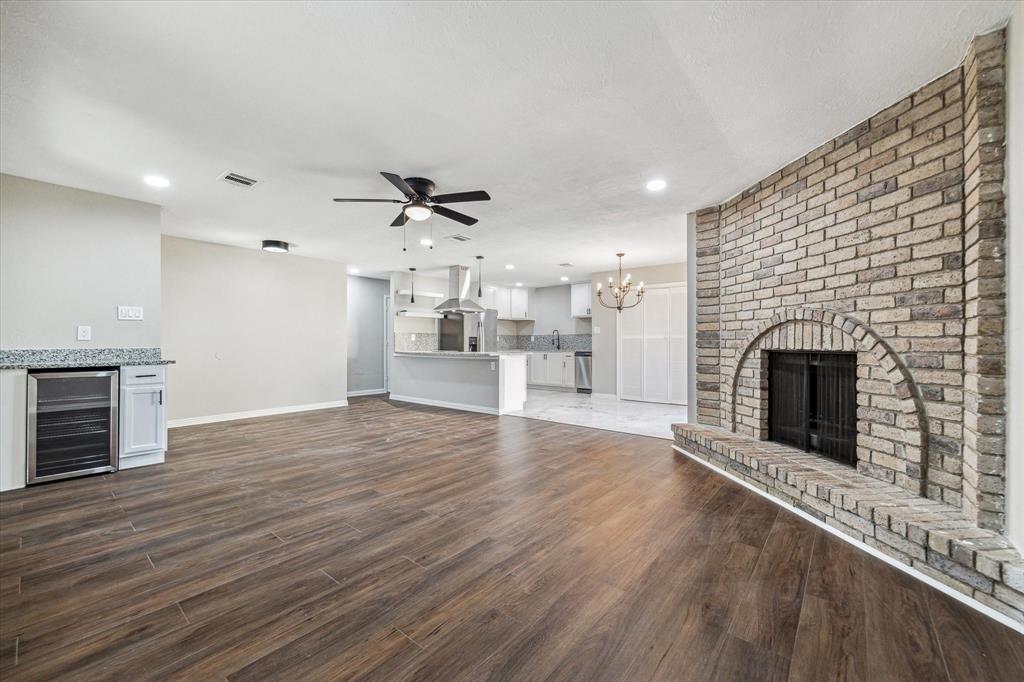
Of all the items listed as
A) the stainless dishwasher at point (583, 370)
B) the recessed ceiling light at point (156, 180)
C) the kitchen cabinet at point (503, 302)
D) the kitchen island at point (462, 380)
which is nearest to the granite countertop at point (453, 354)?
the kitchen island at point (462, 380)

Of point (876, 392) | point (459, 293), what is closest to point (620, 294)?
point (459, 293)

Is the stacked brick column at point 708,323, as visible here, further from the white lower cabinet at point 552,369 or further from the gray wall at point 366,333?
the gray wall at point 366,333

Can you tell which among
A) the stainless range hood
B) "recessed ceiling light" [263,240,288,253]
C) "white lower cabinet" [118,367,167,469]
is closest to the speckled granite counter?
"white lower cabinet" [118,367,167,469]

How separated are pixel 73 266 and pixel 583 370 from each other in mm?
7811

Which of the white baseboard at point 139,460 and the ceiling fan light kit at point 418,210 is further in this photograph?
the white baseboard at point 139,460

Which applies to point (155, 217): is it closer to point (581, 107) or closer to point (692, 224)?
point (581, 107)

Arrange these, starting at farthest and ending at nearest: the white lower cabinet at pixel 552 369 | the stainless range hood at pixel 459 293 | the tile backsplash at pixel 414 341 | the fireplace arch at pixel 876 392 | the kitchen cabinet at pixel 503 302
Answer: the kitchen cabinet at pixel 503 302, the white lower cabinet at pixel 552 369, the tile backsplash at pixel 414 341, the stainless range hood at pixel 459 293, the fireplace arch at pixel 876 392

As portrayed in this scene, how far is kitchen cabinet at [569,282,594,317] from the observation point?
9.07m

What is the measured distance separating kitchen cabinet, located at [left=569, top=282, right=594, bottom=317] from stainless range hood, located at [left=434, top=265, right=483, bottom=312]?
272 cm

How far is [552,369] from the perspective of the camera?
9.56 m

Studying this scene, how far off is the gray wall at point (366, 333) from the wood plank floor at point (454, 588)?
520 cm

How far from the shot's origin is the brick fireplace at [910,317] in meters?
1.86

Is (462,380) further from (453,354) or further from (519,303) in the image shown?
(519,303)

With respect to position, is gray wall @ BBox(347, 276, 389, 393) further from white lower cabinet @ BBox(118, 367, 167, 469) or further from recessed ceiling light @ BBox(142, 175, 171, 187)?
recessed ceiling light @ BBox(142, 175, 171, 187)
